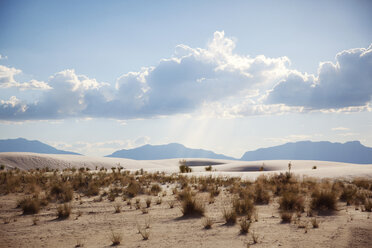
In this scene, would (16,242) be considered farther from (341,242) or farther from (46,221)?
(341,242)

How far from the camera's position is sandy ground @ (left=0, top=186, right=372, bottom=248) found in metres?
5.86

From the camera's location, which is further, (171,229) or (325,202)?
(325,202)

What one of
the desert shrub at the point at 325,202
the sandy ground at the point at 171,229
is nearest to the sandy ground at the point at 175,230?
the sandy ground at the point at 171,229

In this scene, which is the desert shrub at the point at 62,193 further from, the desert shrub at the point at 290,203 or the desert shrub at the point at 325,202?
the desert shrub at the point at 325,202

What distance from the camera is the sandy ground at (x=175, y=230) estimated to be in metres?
5.86

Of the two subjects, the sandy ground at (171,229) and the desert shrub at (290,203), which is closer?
the sandy ground at (171,229)

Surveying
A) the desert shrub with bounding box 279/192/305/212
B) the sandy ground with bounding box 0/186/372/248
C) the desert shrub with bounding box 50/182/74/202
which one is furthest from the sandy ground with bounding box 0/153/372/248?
the desert shrub with bounding box 50/182/74/202

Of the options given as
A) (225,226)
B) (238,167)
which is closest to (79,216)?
(225,226)

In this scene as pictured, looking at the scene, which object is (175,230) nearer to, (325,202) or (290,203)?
(290,203)

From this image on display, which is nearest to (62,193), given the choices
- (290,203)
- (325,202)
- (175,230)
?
(175,230)

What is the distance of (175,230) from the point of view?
22.5ft

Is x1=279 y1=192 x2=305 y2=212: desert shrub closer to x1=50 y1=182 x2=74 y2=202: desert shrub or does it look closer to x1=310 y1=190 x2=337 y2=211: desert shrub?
x1=310 y1=190 x2=337 y2=211: desert shrub

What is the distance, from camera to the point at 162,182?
652 inches

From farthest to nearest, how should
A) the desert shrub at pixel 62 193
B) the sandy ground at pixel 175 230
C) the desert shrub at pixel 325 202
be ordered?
the desert shrub at pixel 62 193
the desert shrub at pixel 325 202
the sandy ground at pixel 175 230
